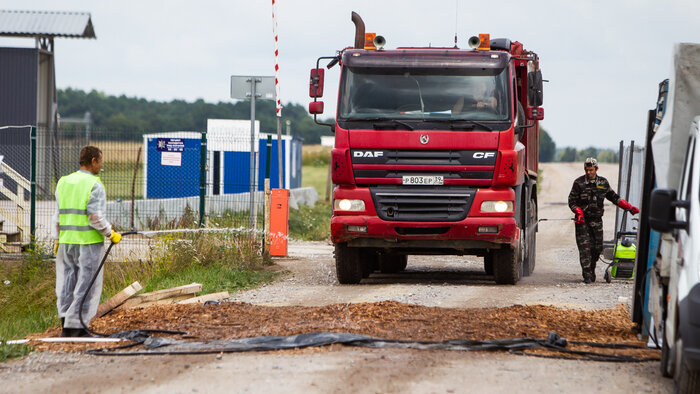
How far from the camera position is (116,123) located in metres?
100

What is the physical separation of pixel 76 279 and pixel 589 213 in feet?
27.8

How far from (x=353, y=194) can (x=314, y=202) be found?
24.6m

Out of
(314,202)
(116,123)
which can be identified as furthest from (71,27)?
(116,123)

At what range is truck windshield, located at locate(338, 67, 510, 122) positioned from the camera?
1285cm

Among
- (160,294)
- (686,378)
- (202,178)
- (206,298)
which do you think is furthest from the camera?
(202,178)

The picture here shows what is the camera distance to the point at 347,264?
45.9 ft

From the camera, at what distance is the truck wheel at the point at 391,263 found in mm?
16253

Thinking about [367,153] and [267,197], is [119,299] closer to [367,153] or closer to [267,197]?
[367,153]

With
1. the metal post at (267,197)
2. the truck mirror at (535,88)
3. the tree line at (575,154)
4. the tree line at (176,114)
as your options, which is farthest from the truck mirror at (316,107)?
the tree line at (176,114)

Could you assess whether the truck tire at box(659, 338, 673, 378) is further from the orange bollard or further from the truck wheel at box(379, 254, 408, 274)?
the orange bollard

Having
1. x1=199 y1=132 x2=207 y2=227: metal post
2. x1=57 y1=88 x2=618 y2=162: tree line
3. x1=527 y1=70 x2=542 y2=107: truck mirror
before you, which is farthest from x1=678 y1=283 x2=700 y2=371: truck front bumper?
x1=57 y1=88 x2=618 y2=162: tree line

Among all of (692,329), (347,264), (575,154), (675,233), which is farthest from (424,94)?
(575,154)

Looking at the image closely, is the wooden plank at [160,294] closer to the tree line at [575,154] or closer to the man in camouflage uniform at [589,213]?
the man in camouflage uniform at [589,213]

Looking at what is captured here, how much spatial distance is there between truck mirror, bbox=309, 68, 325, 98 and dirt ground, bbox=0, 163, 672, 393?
2591 mm
